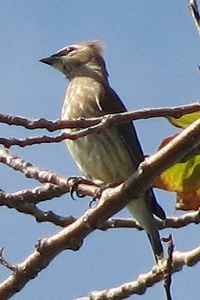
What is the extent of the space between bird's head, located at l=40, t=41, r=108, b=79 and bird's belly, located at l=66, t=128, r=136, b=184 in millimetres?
1444

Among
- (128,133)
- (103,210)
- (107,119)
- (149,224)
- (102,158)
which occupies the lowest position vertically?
(103,210)

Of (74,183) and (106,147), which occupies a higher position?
(106,147)

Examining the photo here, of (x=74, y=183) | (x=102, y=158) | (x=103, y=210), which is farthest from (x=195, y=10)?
(x=102, y=158)

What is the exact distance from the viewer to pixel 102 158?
6.41 meters

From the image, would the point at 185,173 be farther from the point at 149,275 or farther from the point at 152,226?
the point at 152,226

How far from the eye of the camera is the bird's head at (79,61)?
791 centimetres

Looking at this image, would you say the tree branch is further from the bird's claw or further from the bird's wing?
the bird's wing

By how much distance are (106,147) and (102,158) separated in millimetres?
97

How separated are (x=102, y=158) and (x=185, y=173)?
2748mm

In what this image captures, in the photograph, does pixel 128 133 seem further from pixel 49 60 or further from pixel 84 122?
pixel 84 122

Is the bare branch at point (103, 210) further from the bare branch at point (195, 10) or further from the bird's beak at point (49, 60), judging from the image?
the bird's beak at point (49, 60)

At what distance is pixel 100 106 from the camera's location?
22.4 feet

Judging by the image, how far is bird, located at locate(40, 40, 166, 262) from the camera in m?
5.95

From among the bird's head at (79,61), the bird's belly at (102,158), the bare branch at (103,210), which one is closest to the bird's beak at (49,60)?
the bird's head at (79,61)
